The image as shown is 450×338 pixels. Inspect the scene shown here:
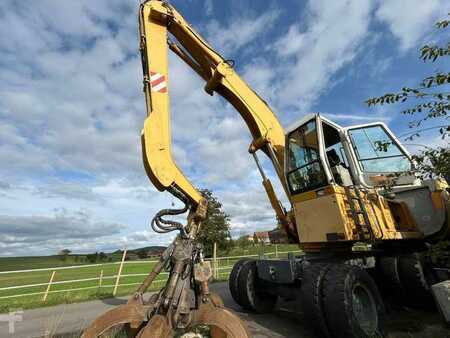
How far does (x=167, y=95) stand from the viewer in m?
4.68

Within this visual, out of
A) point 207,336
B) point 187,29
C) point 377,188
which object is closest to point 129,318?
point 207,336

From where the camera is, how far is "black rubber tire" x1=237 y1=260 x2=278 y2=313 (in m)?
6.55

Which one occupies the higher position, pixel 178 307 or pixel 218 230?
pixel 218 230

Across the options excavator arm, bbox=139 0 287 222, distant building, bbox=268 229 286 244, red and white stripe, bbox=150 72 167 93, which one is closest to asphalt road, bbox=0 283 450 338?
distant building, bbox=268 229 286 244

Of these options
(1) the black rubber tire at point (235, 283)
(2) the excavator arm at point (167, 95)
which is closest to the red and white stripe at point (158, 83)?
(2) the excavator arm at point (167, 95)

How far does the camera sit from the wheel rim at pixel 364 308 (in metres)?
4.72

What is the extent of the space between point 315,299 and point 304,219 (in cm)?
145

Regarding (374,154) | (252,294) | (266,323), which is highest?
(374,154)

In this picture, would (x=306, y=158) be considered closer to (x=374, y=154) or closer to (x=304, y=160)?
(x=304, y=160)

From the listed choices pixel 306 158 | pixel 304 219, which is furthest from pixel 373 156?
pixel 304 219

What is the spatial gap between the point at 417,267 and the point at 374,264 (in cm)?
76

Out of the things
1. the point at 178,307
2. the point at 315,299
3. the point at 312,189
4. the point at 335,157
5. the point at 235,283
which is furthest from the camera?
the point at 235,283

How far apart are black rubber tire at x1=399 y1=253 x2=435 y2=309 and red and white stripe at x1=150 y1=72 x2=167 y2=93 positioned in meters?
4.69

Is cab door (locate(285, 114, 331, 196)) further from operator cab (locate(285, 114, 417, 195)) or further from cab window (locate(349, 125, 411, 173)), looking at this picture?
cab window (locate(349, 125, 411, 173))
